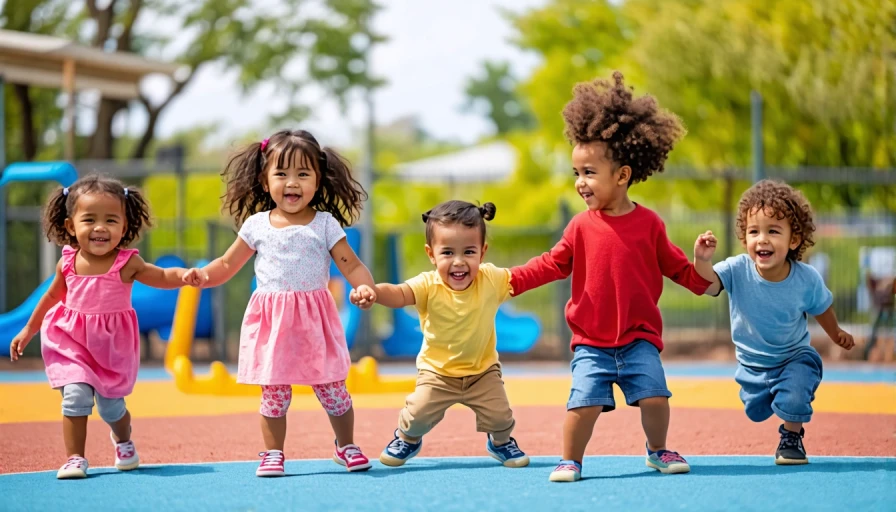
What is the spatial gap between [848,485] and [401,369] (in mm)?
8902

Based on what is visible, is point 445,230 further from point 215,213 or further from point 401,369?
point 215,213

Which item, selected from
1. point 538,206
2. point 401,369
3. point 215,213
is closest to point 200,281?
point 401,369

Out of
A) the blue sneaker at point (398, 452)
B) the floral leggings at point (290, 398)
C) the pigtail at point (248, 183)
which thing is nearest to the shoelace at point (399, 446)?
the blue sneaker at point (398, 452)

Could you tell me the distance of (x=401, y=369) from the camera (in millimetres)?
13164

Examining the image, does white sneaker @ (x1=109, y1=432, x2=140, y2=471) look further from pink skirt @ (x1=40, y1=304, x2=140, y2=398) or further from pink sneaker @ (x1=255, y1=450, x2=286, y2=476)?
pink sneaker @ (x1=255, y1=450, x2=286, y2=476)

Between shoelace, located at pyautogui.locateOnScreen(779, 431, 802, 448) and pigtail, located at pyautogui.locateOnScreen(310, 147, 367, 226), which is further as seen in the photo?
pigtail, located at pyautogui.locateOnScreen(310, 147, 367, 226)

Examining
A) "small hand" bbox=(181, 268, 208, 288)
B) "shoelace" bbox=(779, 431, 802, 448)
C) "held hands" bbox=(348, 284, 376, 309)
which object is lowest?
"shoelace" bbox=(779, 431, 802, 448)

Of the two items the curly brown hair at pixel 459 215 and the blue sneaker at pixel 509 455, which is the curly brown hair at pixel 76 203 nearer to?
the curly brown hair at pixel 459 215

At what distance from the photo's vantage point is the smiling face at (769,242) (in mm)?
5324

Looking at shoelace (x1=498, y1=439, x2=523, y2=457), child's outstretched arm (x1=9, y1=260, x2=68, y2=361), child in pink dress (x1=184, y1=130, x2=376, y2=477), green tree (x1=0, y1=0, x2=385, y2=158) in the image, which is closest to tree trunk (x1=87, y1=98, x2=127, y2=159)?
green tree (x1=0, y1=0, x2=385, y2=158)

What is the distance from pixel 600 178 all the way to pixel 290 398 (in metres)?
1.77

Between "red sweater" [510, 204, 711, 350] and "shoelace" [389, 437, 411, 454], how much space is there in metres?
0.94

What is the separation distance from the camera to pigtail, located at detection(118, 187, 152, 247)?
18.2 feet

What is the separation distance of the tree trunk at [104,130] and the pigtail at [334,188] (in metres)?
17.7
